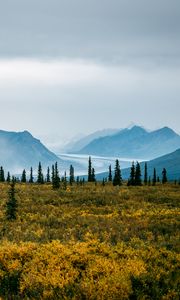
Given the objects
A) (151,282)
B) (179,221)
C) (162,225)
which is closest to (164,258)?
(151,282)

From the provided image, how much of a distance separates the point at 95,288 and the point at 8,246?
6833 mm

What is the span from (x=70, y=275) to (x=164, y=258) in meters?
4.26

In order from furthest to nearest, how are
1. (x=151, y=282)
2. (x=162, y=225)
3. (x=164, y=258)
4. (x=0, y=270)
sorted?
(x=162, y=225)
(x=164, y=258)
(x=0, y=270)
(x=151, y=282)

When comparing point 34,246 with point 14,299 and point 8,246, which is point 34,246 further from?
point 14,299

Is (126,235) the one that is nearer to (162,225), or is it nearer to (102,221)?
(162,225)

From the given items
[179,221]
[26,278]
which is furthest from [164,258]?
[179,221]

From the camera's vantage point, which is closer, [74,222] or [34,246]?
[34,246]

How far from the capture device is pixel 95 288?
14148mm

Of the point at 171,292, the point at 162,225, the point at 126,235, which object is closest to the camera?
the point at 171,292

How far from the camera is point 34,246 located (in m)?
19.6

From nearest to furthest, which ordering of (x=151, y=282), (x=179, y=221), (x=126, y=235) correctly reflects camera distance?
(x=151, y=282), (x=126, y=235), (x=179, y=221)

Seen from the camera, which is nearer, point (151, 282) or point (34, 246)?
point (151, 282)

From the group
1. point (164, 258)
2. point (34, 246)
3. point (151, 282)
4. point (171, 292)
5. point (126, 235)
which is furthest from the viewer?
point (126, 235)

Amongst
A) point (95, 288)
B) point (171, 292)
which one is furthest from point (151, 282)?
point (95, 288)
